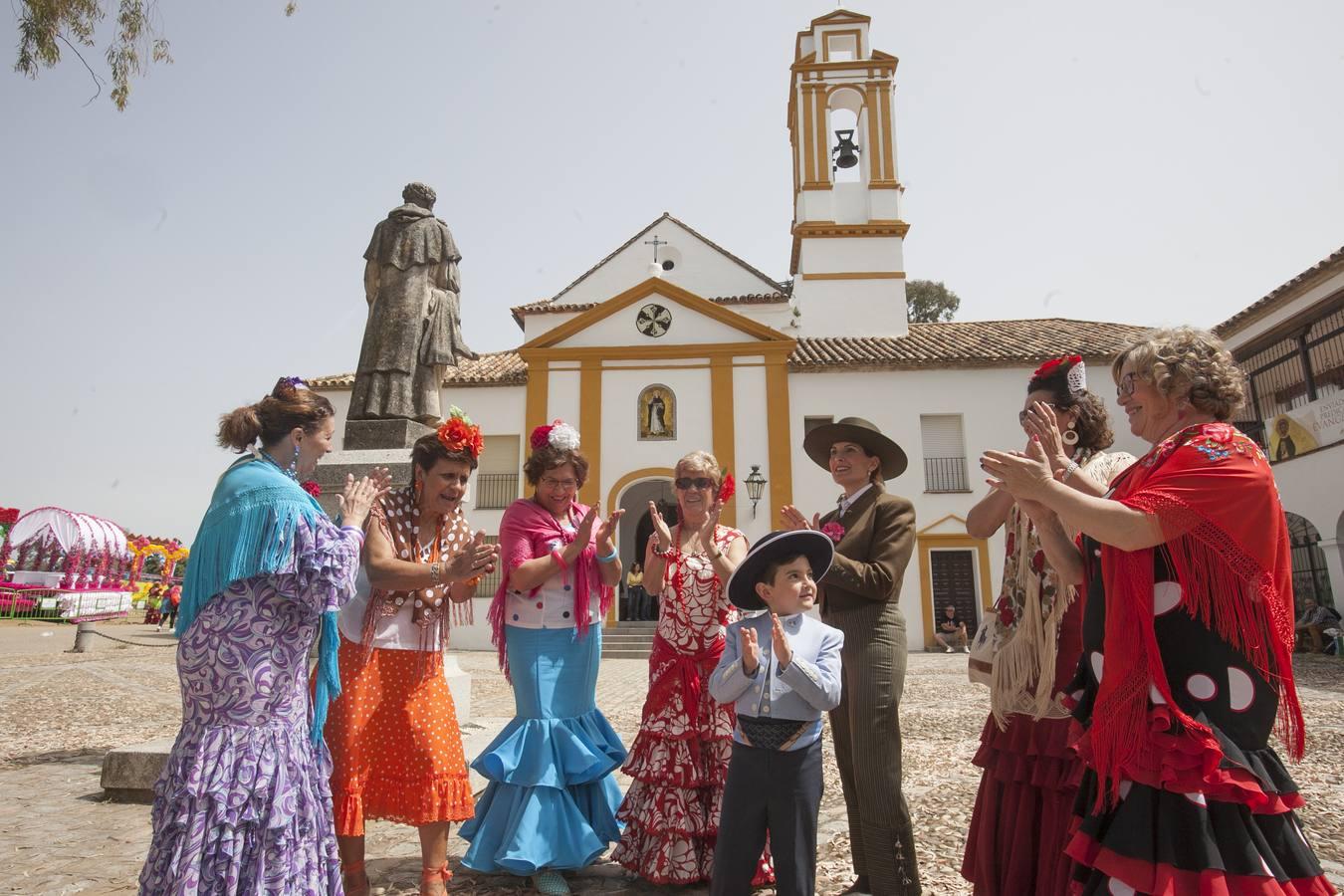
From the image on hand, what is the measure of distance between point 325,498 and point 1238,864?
174 inches

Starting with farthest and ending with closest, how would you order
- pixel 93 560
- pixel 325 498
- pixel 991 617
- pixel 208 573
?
pixel 93 560 → pixel 325 498 → pixel 991 617 → pixel 208 573

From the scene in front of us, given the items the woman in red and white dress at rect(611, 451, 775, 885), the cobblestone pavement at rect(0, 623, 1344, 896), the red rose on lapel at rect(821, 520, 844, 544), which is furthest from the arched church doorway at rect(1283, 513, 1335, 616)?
the woman in red and white dress at rect(611, 451, 775, 885)

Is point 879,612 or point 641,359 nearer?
point 879,612

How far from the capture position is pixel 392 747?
2.94 meters

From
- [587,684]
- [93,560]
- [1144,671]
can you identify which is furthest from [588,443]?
[93,560]

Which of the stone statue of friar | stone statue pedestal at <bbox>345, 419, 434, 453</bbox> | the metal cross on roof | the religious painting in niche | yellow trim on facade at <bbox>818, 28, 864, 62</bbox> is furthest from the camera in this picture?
the metal cross on roof

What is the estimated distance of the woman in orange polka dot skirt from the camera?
2877mm

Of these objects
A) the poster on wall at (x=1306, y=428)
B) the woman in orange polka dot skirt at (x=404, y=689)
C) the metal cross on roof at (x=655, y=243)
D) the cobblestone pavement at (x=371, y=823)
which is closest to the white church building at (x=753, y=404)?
the poster on wall at (x=1306, y=428)

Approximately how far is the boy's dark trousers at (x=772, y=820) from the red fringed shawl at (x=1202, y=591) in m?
1.01

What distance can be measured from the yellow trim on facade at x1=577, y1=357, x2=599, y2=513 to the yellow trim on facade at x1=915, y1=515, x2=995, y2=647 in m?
6.99

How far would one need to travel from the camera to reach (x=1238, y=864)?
1638 mm

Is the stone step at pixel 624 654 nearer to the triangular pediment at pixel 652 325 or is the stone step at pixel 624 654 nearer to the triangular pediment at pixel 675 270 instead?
the triangular pediment at pixel 652 325

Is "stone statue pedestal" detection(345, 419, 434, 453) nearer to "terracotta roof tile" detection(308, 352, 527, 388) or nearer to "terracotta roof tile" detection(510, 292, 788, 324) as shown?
"terracotta roof tile" detection(308, 352, 527, 388)

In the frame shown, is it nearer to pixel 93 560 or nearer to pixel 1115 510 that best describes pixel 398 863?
pixel 1115 510
